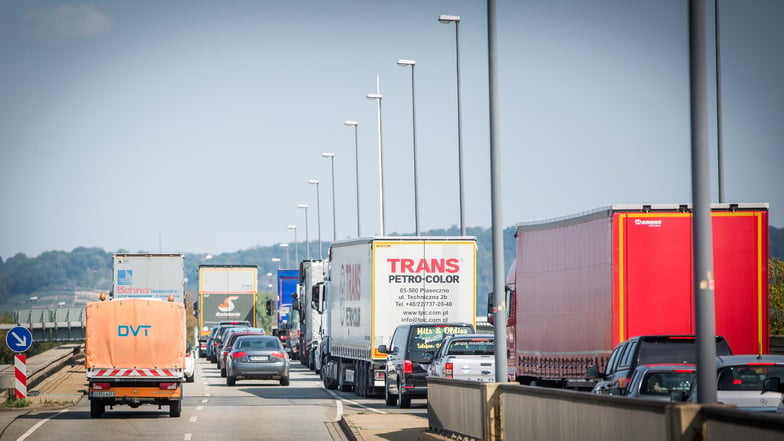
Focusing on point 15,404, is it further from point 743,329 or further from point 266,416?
point 743,329

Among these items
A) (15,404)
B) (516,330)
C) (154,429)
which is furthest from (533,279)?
(15,404)

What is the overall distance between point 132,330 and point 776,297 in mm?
37359

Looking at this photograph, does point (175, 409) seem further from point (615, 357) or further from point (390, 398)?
point (615, 357)

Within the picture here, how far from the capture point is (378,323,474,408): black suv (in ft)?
98.8

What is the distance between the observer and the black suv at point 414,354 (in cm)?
3012

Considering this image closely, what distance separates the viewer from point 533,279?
2709cm

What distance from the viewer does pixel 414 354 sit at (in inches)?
1187

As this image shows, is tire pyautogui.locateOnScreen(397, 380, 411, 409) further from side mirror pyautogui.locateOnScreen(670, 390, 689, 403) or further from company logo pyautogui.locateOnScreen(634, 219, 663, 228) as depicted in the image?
side mirror pyautogui.locateOnScreen(670, 390, 689, 403)

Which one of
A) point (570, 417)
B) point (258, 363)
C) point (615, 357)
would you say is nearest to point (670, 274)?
point (615, 357)

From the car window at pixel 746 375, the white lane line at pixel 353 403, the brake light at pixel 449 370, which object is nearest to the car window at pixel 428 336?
the white lane line at pixel 353 403

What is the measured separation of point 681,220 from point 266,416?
10233 mm

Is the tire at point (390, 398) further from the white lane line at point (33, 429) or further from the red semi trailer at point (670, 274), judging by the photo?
the red semi trailer at point (670, 274)

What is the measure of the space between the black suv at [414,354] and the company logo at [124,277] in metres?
17.0

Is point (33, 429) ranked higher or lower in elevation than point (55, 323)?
higher
